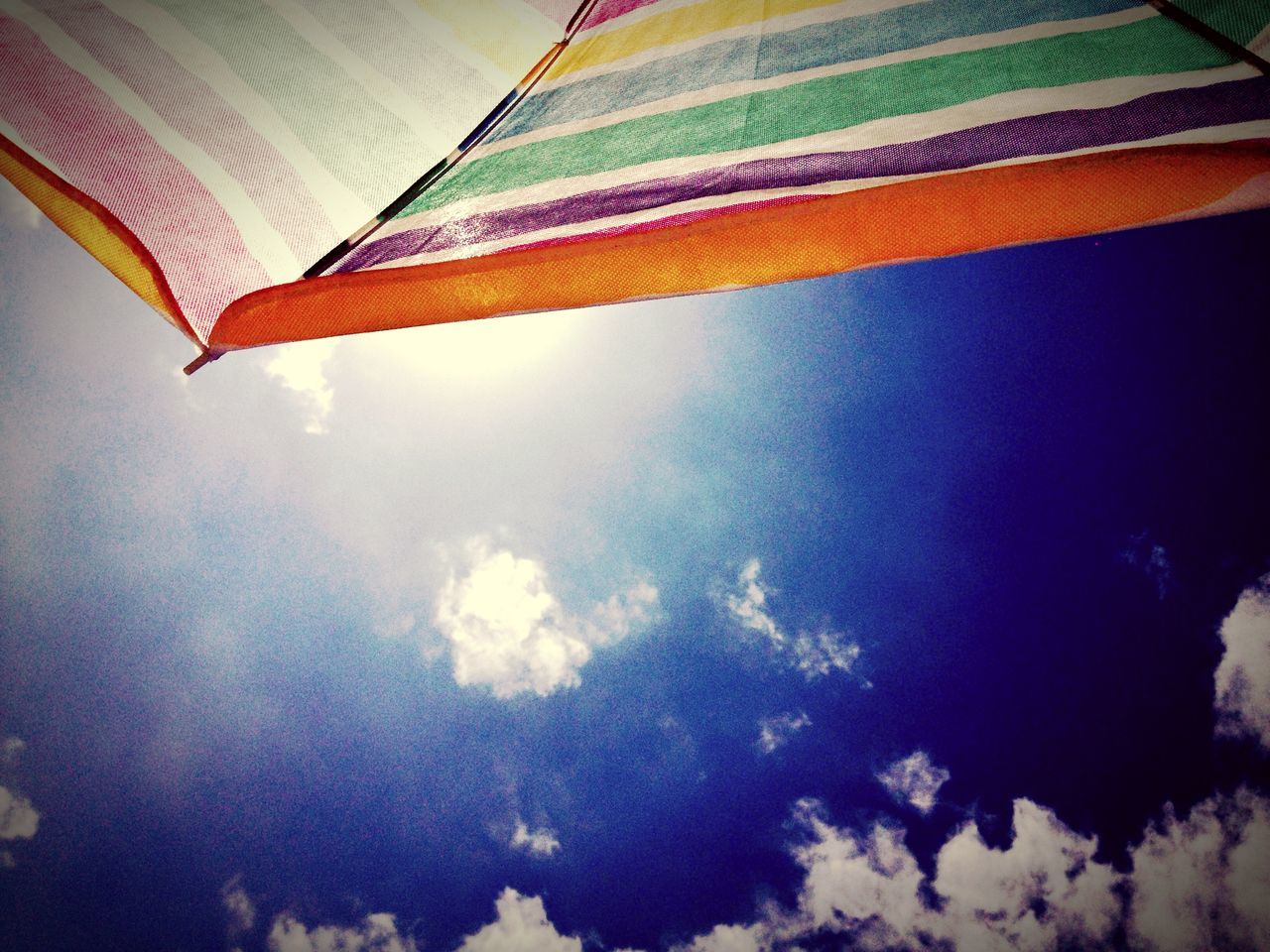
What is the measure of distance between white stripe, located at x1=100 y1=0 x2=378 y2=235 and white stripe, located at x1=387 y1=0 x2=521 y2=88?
0.40 meters

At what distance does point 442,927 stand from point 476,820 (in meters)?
0.87

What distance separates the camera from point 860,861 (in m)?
3.67

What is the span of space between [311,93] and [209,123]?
0.21m

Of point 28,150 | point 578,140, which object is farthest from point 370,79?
point 28,150

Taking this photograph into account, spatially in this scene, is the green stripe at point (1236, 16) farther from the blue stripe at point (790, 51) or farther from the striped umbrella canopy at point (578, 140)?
the blue stripe at point (790, 51)

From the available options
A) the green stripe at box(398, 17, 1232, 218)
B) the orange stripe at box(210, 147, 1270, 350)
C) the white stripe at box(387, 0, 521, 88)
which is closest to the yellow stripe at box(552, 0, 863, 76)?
the white stripe at box(387, 0, 521, 88)

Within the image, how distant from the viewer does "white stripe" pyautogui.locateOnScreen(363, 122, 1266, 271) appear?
0.70m

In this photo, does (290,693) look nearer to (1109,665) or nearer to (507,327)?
(507,327)

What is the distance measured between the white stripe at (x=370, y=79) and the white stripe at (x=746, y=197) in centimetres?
40

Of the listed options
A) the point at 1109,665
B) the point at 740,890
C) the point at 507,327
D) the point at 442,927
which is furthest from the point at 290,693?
the point at 1109,665

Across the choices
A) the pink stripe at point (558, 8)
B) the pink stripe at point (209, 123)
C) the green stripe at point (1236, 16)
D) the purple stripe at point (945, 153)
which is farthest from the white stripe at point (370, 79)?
the green stripe at point (1236, 16)

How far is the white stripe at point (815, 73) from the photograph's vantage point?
0.98 m

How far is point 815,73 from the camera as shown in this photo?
106 cm

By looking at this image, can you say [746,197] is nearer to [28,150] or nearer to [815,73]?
[815,73]
